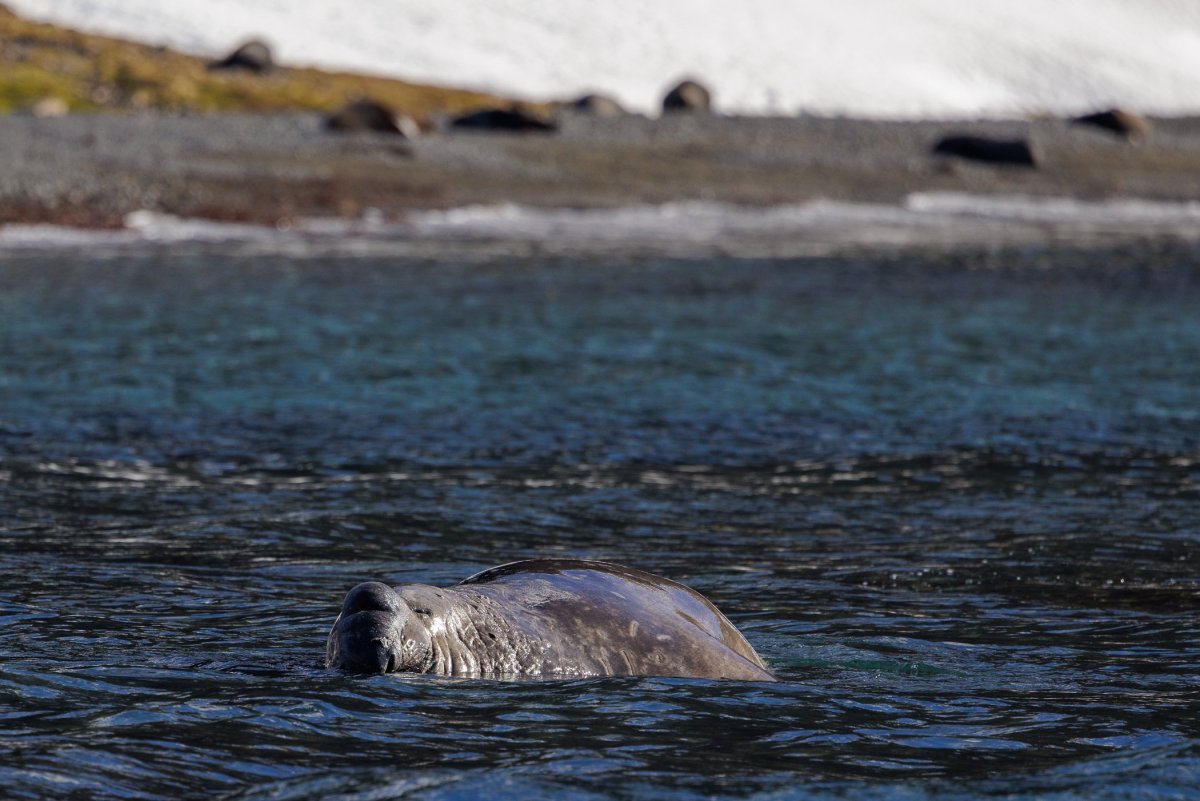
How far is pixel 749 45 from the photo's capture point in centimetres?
8462

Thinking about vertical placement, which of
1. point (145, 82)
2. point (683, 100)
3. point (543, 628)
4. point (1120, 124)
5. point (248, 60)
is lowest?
point (543, 628)

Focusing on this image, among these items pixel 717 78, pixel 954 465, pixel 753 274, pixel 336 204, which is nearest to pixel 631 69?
pixel 717 78

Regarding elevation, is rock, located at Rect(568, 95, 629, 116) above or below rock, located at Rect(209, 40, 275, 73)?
below

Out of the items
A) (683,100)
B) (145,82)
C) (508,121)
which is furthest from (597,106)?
(145,82)

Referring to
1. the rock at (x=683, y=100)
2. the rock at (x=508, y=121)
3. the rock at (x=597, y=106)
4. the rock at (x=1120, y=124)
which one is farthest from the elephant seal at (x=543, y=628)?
the rock at (x=683, y=100)

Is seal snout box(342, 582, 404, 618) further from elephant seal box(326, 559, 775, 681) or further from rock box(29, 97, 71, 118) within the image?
rock box(29, 97, 71, 118)

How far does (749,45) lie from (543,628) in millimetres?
79537

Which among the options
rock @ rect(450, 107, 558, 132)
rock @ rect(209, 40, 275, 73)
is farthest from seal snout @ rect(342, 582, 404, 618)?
rock @ rect(209, 40, 275, 73)

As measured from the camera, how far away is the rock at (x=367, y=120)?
134 ft

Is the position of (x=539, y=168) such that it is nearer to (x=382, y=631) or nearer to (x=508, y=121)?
(x=508, y=121)

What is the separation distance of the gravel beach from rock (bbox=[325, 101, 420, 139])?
0.65 m

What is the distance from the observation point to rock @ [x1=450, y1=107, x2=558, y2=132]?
44.1 meters

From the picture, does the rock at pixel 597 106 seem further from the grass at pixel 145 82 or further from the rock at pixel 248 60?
the rock at pixel 248 60

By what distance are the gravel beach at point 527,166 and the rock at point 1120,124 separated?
0.34 metres
